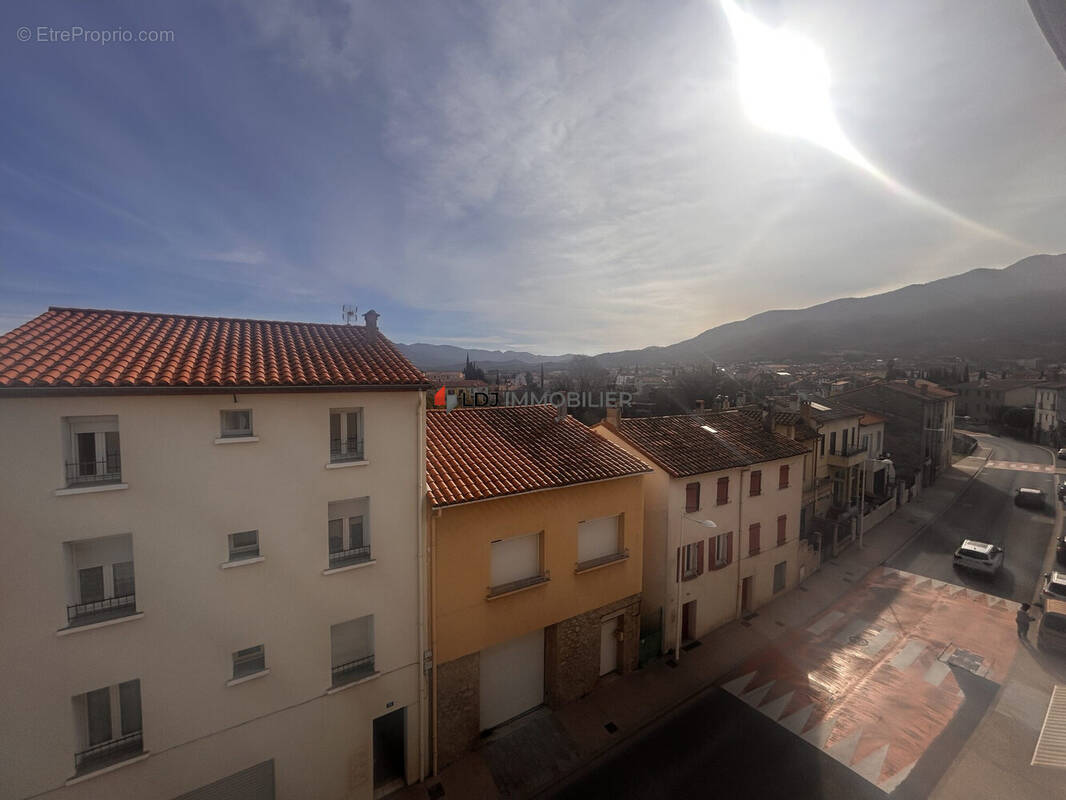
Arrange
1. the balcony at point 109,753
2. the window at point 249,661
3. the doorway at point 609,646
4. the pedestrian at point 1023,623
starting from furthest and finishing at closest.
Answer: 1. the pedestrian at point 1023,623
2. the doorway at point 609,646
3. the window at point 249,661
4. the balcony at point 109,753

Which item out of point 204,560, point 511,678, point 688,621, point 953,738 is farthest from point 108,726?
point 953,738

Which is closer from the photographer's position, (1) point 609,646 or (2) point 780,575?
(1) point 609,646

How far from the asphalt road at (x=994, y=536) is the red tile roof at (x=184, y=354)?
88.2ft

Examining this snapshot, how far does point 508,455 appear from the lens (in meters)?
12.6

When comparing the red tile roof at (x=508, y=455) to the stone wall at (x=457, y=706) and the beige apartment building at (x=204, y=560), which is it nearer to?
the beige apartment building at (x=204, y=560)

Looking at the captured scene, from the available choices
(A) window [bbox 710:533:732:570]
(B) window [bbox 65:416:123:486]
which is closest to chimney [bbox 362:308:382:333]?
(B) window [bbox 65:416:123:486]

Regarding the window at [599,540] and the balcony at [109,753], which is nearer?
the balcony at [109,753]

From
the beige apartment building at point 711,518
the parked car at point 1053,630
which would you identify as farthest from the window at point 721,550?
the parked car at point 1053,630

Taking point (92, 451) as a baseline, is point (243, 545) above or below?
below

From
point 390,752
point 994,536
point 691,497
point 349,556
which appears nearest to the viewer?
point 349,556

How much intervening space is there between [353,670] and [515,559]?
456cm

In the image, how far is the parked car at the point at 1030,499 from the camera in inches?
1141

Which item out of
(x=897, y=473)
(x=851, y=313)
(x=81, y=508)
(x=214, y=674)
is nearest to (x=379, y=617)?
(x=214, y=674)

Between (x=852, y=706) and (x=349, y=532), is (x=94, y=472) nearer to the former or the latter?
(x=349, y=532)
